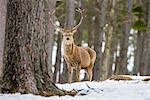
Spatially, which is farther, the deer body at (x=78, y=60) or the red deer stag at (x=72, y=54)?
the deer body at (x=78, y=60)

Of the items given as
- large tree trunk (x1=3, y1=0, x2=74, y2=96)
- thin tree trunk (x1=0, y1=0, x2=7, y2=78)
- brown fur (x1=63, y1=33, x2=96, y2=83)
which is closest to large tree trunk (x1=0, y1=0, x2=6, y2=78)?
thin tree trunk (x1=0, y1=0, x2=7, y2=78)

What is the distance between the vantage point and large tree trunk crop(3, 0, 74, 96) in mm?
8359

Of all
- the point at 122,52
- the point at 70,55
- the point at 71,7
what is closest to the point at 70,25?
the point at 71,7

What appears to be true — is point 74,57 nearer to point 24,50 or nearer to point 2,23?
point 24,50

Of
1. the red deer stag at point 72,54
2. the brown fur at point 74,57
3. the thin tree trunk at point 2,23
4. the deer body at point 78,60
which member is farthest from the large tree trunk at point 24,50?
the deer body at point 78,60

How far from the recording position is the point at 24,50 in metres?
8.42

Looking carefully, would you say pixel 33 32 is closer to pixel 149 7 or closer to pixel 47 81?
pixel 47 81

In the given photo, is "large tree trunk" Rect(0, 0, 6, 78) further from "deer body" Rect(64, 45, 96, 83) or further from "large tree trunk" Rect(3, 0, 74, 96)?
"deer body" Rect(64, 45, 96, 83)

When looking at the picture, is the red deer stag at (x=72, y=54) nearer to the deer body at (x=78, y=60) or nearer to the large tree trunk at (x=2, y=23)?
the deer body at (x=78, y=60)

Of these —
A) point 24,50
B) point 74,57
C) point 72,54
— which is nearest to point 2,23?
point 24,50

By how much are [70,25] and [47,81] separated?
8162 millimetres

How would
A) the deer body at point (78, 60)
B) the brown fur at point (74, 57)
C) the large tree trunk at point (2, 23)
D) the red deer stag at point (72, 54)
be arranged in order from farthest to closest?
the deer body at point (78, 60), the brown fur at point (74, 57), the red deer stag at point (72, 54), the large tree trunk at point (2, 23)

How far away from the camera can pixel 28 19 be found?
335 inches

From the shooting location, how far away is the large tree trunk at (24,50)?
836cm
